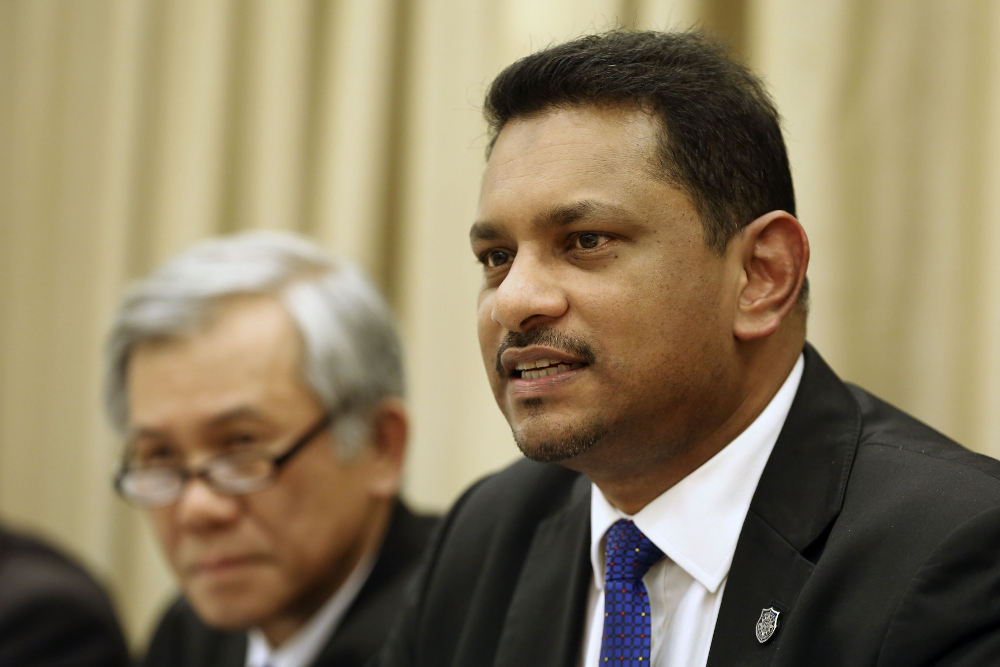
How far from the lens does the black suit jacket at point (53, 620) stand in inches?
94.8

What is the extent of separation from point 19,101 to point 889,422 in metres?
4.02

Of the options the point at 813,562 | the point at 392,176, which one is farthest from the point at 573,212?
the point at 392,176

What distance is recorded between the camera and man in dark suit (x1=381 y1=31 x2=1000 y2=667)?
1347 millimetres

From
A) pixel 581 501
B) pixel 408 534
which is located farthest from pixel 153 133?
pixel 581 501

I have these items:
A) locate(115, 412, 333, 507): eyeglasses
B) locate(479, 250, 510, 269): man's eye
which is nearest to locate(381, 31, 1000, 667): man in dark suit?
locate(479, 250, 510, 269): man's eye

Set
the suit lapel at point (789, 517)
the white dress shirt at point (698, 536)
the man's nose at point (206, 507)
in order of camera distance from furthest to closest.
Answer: the man's nose at point (206, 507) → the white dress shirt at point (698, 536) → the suit lapel at point (789, 517)

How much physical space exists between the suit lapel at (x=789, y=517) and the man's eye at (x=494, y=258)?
504mm

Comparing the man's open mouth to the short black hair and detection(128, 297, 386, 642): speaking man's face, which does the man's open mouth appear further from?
detection(128, 297, 386, 642): speaking man's face

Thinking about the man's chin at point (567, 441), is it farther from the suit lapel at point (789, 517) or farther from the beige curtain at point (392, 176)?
the beige curtain at point (392, 176)

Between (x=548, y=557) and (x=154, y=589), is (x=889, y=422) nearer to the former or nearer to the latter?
(x=548, y=557)

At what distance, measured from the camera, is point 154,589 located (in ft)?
12.2

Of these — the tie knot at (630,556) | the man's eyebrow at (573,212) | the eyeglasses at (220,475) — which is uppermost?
the man's eyebrow at (573,212)

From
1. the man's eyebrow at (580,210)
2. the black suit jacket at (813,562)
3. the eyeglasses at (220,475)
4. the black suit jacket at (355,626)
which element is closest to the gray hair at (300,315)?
the eyeglasses at (220,475)

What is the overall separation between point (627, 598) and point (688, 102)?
0.75 m
